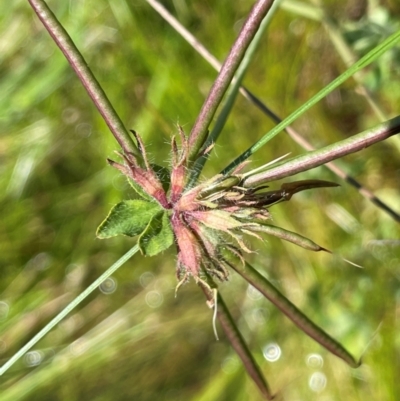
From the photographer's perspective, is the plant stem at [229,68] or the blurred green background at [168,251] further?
the blurred green background at [168,251]

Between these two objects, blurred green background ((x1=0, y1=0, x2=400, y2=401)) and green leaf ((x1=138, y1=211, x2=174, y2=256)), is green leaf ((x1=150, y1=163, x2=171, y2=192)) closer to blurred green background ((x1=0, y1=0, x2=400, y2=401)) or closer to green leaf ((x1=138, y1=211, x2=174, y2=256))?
green leaf ((x1=138, y1=211, x2=174, y2=256))

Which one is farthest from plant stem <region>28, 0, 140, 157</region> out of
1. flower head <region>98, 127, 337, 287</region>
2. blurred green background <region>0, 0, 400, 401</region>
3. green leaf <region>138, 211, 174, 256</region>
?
blurred green background <region>0, 0, 400, 401</region>

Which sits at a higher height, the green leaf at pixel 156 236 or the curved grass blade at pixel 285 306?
the green leaf at pixel 156 236

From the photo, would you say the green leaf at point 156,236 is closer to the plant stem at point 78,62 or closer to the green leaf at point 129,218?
the green leaf at point 129,218

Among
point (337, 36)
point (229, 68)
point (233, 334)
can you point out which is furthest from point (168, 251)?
point (229, 68)

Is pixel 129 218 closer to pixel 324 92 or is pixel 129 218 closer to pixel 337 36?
pixel 324 92

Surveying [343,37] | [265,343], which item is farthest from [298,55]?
[265,343]

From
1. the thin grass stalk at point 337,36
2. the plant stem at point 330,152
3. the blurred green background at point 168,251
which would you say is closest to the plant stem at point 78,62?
the plant stem at point 330,152
